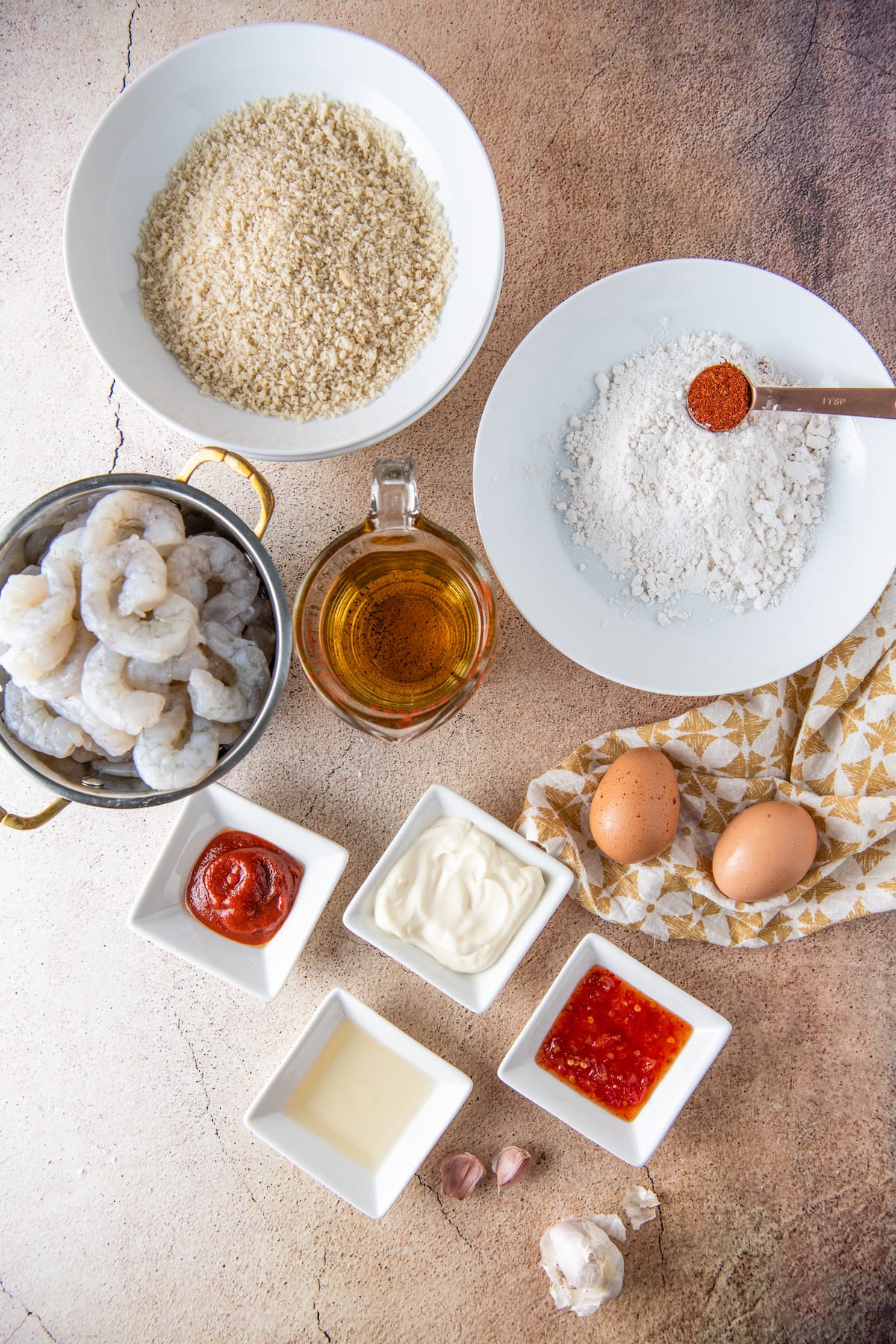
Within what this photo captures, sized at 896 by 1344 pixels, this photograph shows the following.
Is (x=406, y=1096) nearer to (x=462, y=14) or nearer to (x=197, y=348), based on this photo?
(x=197, y=348)

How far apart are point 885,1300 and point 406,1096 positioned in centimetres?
89

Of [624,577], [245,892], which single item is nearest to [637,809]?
[624,577]

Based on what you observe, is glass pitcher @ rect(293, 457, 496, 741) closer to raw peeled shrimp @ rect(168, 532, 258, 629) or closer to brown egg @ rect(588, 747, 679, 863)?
raw peeled shrimp @ rect(168, 532, 258, 629)

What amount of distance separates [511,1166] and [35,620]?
1.14 metres

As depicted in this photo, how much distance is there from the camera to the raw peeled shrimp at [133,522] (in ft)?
3.40

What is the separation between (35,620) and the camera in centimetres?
98

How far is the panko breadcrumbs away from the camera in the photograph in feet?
3.62

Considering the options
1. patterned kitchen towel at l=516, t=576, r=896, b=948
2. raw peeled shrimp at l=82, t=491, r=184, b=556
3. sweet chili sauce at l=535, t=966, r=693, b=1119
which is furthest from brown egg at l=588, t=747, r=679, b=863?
raw peeled shrimp at l=82, t=491, r=184, b=556

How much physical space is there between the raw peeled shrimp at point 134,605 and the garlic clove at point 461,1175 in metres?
0.99

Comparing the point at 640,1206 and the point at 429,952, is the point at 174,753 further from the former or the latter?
the point at 640,1206

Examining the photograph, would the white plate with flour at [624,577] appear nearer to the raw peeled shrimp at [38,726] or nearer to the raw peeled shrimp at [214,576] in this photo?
the raw peeled shrimp at [214,576]

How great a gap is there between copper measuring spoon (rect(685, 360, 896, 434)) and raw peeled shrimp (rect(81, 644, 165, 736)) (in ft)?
2.97

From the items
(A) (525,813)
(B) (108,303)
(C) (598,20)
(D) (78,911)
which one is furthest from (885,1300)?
(C) (598,20)

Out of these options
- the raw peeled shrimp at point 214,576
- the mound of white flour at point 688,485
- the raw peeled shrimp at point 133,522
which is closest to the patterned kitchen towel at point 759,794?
the mound of white flour at point 688,485
